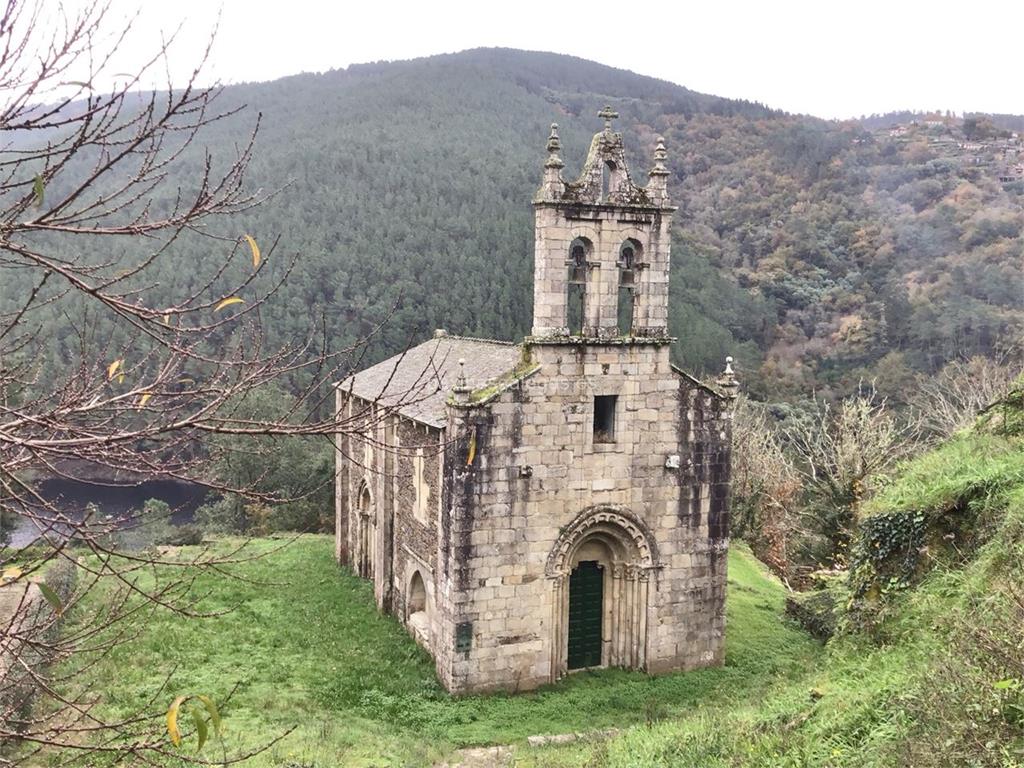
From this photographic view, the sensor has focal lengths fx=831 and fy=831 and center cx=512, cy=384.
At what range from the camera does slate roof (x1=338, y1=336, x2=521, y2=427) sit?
17.0m

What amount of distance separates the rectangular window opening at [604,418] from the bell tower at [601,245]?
123 centimetres

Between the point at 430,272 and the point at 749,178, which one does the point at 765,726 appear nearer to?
the point at 430,272

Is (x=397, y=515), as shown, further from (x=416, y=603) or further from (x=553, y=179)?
(x=553, y=179)

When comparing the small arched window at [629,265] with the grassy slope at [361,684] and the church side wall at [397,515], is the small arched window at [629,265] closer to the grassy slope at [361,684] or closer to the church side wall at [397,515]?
the church side wall at [397,515]

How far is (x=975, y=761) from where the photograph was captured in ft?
20.8

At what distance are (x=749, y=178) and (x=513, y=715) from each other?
233 feet

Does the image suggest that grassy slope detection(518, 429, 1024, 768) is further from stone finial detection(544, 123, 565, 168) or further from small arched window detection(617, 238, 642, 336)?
stone finial detection(544, 123, 565, 168)

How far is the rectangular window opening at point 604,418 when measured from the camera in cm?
1656

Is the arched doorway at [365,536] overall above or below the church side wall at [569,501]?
below

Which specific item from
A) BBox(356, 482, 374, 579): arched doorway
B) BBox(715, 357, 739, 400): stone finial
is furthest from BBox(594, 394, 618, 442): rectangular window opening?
BBox(356, 482, 374, 579): arched doorway

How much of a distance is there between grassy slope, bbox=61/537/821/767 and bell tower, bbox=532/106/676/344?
22.7ft

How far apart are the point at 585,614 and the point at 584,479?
3.04 metres

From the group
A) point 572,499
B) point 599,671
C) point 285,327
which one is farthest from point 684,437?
point 285,327

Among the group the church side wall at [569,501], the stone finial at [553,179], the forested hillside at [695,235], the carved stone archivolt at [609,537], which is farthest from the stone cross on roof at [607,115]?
the forested hillside at [695,235]
